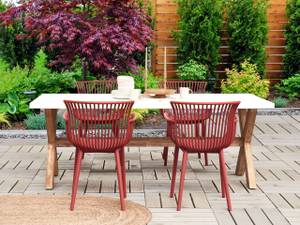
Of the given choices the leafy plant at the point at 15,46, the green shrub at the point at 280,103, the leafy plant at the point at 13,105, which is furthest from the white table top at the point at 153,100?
the leafy plant at the point at 15,46

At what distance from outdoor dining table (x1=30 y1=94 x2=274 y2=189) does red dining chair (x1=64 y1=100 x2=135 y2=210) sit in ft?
1.19

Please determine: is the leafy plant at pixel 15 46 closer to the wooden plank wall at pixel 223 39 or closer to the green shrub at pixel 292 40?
the wooden plank wall at pixel 223 39

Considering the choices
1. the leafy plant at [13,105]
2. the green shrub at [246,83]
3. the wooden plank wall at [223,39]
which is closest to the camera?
the leafy plant at [13,105]

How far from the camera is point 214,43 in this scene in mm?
10656

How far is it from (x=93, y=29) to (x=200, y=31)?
8.54 ft

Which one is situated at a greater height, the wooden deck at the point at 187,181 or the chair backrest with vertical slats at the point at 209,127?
the chair backrest with vertical slats at the point at 209,127

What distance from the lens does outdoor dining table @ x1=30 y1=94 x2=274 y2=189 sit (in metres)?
5.58

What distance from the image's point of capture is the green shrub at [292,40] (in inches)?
421

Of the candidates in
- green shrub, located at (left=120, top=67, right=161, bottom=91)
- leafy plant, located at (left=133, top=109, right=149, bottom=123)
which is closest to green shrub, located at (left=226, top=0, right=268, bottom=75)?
green shrub, located at (left=120, top=67, right=161, bottom=91)

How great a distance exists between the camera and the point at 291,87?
10.6 meters

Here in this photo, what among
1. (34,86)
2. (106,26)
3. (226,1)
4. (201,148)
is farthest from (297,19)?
(201,148)

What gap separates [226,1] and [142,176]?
5.42 metres

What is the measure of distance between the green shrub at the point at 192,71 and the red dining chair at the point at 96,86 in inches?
136

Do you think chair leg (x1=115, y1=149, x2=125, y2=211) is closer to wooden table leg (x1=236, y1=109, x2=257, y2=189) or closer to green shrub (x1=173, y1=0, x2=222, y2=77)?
wooden table leg (x1=236, y1=109, x2=257, y2=189)
